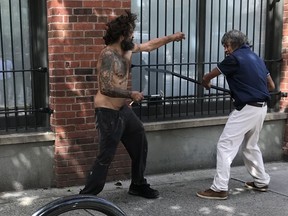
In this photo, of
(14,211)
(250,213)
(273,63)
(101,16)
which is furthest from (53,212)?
(273,63)

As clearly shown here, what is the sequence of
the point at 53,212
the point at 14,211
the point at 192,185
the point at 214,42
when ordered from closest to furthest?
the point at 53,212, the point at 14,211, the point at 192,185, the point at 214,42

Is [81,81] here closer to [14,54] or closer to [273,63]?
[14,54]

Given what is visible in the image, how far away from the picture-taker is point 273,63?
626 cm

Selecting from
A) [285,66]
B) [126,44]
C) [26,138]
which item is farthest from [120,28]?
[285,66]

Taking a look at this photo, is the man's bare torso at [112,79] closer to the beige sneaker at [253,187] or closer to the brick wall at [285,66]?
the beige sneaker at [253,187]

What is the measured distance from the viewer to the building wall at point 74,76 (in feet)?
15.5

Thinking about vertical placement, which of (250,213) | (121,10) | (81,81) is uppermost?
(121,10)

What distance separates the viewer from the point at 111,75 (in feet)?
13.5

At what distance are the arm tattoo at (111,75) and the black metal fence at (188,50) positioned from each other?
1.27 meters

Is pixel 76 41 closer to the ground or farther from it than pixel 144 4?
closer to the ground

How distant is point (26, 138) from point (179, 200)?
69.6 inches

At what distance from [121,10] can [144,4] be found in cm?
62

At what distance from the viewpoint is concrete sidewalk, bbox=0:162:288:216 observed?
4430 millimetres

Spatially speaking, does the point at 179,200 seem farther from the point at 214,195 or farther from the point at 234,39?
the point at 234,39
